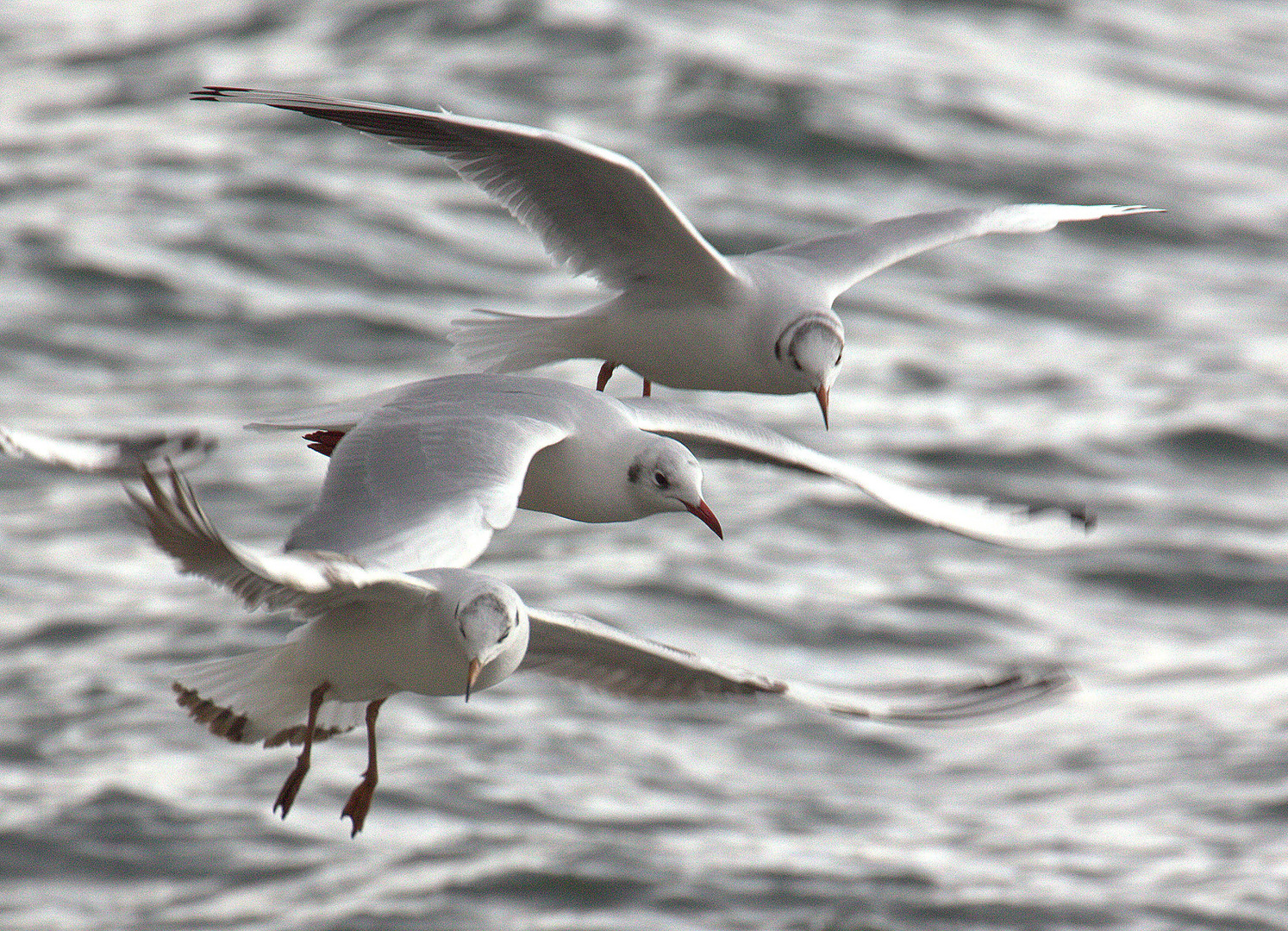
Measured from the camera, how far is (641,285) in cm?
694

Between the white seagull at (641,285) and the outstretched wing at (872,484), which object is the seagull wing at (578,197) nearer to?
the white seagull at (641,285)

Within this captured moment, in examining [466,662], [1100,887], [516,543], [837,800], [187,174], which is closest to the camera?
[466,662]

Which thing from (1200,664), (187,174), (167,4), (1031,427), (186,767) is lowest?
(186,767)

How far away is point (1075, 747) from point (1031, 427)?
14.0ft

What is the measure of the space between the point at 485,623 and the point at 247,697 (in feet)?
4.37

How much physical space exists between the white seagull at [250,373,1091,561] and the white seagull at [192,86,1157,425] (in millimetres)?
223

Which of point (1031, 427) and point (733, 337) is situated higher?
point (733, 337)

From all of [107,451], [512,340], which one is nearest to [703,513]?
[512,340]

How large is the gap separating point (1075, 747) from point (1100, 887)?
1975 millimetres

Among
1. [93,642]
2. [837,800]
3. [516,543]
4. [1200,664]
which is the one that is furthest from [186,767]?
[1200,664]

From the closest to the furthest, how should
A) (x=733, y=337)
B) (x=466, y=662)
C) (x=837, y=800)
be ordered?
1. (x=466, y=662)
2. (x=733, y=337)
3. (x=837, y=800)

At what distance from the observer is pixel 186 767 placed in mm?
19250

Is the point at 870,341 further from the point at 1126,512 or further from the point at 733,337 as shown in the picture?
the point at 733,337

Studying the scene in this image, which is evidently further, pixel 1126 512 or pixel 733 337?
pixel 1126 512
